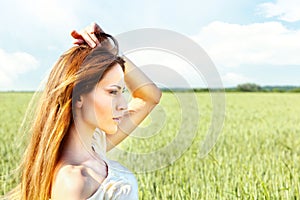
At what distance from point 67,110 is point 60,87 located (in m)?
0.07

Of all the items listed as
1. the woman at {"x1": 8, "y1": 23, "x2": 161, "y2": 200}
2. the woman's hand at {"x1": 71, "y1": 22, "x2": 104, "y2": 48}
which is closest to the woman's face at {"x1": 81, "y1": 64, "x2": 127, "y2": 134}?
the woman at {"x1": 8, "y1": 23, "x2": 161, "y2": 200}

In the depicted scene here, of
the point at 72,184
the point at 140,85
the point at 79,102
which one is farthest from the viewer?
the point at 140,85

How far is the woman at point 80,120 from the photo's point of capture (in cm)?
124

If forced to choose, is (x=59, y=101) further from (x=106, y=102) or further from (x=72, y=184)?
(x=72, y=184)

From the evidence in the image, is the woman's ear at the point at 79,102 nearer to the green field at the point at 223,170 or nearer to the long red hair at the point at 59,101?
the long red hair at the point at 59,101

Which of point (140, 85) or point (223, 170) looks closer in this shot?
point (140, 85)

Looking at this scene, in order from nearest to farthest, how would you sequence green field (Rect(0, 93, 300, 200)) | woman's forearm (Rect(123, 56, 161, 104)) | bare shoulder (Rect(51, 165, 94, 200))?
1. bare shoulder (Rect(51, 165, 94, 200))
2. woman's forearm (Rect(123, 56, 161, 104))
3. green field (Rect(0, 93, 300, 200))

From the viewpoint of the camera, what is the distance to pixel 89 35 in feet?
4.45

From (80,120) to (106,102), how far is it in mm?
103

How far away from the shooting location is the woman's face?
50.1 inches

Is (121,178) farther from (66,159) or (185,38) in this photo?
(185,38)

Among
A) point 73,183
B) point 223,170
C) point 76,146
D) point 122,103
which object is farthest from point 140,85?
point 223,170

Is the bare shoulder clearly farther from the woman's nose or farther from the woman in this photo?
the woman's nose

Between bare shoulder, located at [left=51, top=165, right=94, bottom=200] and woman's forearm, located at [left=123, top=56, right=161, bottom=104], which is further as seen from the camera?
woman's forearm, located at [left=123, top=56, right=161, bottom=104]
